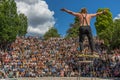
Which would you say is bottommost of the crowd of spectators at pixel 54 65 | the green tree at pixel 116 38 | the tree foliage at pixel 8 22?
the crowd of spectators at pixel 54 65

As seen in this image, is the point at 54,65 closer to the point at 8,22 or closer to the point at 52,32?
the point at 8,22

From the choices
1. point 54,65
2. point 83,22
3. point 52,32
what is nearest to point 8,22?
point 54,65

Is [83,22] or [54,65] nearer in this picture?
[83,22]

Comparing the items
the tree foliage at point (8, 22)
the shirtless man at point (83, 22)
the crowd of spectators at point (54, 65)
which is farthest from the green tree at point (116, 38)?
the shirtless man at point (83, 22)

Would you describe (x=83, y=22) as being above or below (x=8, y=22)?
below

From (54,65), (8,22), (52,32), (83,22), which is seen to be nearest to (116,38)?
(54,65)

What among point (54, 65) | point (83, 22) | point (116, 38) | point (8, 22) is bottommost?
point (54, 65)

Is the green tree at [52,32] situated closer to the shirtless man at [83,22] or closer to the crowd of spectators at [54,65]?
the crowd of spectators at [54,65]

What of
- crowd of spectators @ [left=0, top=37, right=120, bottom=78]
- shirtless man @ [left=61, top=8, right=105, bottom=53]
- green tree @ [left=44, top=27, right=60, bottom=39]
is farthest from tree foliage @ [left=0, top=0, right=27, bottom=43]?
shirtless man @ [left=61, top=8, right=105, bottom=53]

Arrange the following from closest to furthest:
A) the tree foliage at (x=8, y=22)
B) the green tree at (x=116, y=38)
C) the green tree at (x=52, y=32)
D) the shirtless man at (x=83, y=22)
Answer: the shirtless man at (x=83, y=22), the green tree at (x=116, y=38), the tree foliage at (x=8, y=22), the green tree at (x=52, y=32)

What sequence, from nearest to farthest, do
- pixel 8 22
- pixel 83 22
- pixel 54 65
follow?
→ pixel 83 22 < pixel 54 65 < pixel 8 22

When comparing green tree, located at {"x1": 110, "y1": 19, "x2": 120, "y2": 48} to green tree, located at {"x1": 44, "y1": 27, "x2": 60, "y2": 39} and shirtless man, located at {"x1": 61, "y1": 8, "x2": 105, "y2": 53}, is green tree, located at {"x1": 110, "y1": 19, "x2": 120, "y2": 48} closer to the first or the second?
shirtless man, located at {"x1": 61, "y1": 8, "x2": 105, "y2": 53}

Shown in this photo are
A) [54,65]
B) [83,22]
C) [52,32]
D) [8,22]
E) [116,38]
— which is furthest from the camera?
[52,32]

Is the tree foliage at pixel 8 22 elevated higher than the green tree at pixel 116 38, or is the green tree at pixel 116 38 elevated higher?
the tree foliage at pixel 8 22
